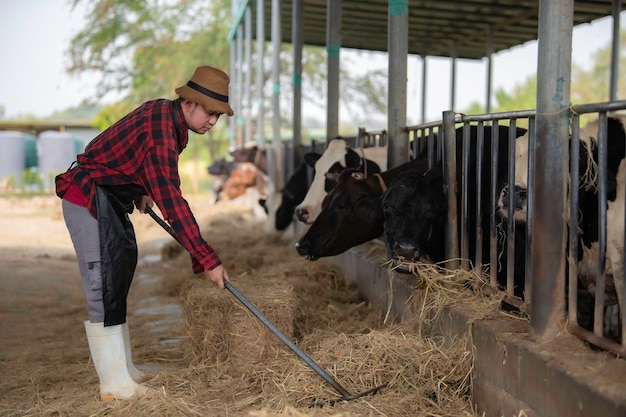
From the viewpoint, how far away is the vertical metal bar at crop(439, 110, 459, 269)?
14.5ft

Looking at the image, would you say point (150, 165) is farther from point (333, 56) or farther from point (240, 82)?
point (240, 82)

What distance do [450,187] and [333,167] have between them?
249 cm

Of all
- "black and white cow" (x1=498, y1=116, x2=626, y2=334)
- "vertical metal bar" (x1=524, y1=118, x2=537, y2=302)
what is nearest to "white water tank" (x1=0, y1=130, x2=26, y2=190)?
"black and white cow" (x1=498, y1=116, x2=626, y2=334)

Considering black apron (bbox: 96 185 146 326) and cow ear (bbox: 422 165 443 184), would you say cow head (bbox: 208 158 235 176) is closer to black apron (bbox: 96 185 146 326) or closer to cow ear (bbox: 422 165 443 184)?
cow ear (bbox: 422 165 443 184)

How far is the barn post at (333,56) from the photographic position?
8609 millimetres

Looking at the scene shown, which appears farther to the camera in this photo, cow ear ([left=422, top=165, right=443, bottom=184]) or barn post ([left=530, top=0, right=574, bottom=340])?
cow ear ([left=422, top=165, right=443, bottom=184])

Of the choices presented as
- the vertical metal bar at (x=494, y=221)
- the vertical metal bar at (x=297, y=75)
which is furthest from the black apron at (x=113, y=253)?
the vertical metal bar at (x=297, y=75)

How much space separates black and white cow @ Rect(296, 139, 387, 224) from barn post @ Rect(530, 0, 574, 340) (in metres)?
3.52

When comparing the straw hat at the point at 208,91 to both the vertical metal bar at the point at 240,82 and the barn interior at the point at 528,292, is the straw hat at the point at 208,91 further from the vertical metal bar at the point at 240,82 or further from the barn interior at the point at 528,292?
the vertical metal bar at the point at 240,82

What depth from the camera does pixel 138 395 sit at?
144 inches

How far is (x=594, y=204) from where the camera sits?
154 inches

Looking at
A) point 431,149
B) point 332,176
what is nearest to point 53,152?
point 332,176

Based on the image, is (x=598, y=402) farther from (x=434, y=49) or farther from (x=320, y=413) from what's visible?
(x=434, y=49)

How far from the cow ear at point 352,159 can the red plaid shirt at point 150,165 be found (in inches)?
120
